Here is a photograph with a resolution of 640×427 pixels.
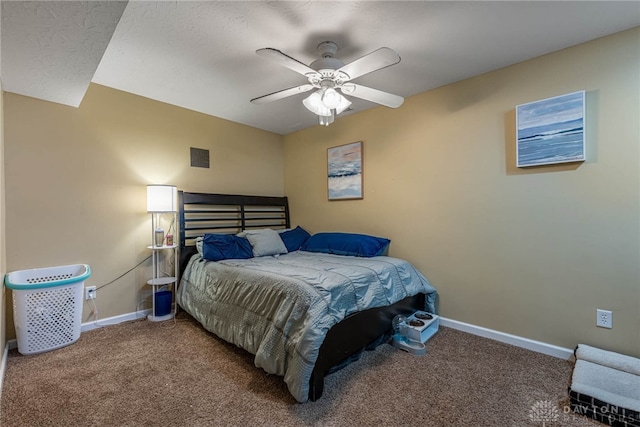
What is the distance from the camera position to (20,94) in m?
2.37

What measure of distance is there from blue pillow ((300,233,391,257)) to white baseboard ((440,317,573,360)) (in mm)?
928

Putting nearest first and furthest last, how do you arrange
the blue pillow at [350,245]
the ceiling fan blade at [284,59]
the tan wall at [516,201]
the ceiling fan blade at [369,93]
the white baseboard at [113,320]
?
the ceiling fan blade at [284,59], the tan wall at [516,201], the ceiling fan blade at [369,93], the white baseboard at [113,320], the blue pillow at [350,245]

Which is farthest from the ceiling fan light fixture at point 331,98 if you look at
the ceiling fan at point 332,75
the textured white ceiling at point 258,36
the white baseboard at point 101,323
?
the white baseboard at point 101,323

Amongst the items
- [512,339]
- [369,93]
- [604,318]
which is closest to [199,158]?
[369,93]

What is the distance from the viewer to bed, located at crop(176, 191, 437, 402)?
5.72ft

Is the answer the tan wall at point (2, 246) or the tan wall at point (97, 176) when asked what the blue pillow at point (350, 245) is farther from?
the tan wall at point (2, 246)

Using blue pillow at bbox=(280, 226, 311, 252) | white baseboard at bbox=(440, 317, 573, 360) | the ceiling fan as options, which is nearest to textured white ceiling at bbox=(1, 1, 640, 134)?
the ceiling fan

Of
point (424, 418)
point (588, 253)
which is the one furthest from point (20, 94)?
point (588, 253)

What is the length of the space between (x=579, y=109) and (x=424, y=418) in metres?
2.33

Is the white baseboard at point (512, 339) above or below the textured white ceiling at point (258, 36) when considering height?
below

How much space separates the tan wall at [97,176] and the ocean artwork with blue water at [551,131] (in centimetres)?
327

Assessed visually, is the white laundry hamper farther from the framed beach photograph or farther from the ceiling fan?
the framed beach photograph

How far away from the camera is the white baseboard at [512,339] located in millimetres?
2178

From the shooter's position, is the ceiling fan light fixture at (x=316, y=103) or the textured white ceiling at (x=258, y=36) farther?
the ceiling fan light fixture at (x=316, y=103)
